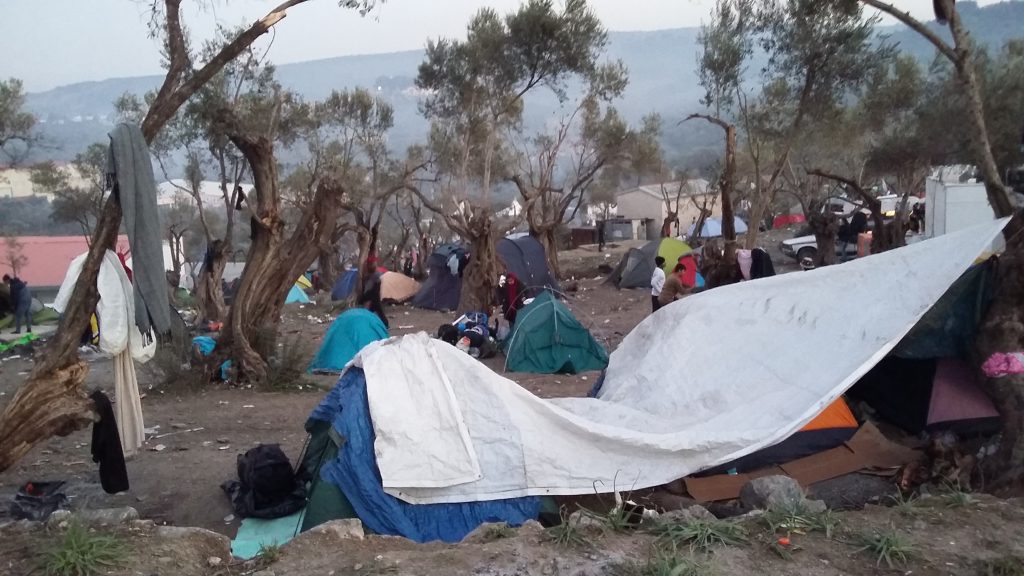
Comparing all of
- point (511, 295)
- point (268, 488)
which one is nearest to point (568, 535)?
point (268, 488)

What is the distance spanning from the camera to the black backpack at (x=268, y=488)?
5867 millimetres

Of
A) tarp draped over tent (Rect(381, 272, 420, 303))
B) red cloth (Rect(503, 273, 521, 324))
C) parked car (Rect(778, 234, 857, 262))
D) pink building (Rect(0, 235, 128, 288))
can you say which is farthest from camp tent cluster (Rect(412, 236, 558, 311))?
pink building (Rect(0, 235, 128, 288))

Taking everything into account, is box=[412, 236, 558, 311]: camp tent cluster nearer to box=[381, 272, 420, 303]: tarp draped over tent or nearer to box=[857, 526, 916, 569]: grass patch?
box=[381, 272, 420, 303]: tarp draped over tent

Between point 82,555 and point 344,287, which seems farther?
point 344,287

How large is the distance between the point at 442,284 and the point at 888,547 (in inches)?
644

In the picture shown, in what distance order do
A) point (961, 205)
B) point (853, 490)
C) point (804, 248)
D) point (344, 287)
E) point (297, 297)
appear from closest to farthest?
point (853, 490) → point (961, 205) → point (344, 287) → point (297, 297) → point (804, 248)

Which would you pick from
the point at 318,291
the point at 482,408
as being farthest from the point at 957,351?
the point at 318,291

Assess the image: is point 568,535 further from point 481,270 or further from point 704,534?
point 481,270

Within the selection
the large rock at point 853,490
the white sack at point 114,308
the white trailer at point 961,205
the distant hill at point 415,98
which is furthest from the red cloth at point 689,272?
the white sack at point 114,308

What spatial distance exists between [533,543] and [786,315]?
3915mm

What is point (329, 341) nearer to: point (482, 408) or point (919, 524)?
point (482, 408)

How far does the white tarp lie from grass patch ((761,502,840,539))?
1.42 m

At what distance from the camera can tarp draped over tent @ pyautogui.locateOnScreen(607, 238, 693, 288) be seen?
19969 mm

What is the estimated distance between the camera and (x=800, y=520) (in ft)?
13.2
